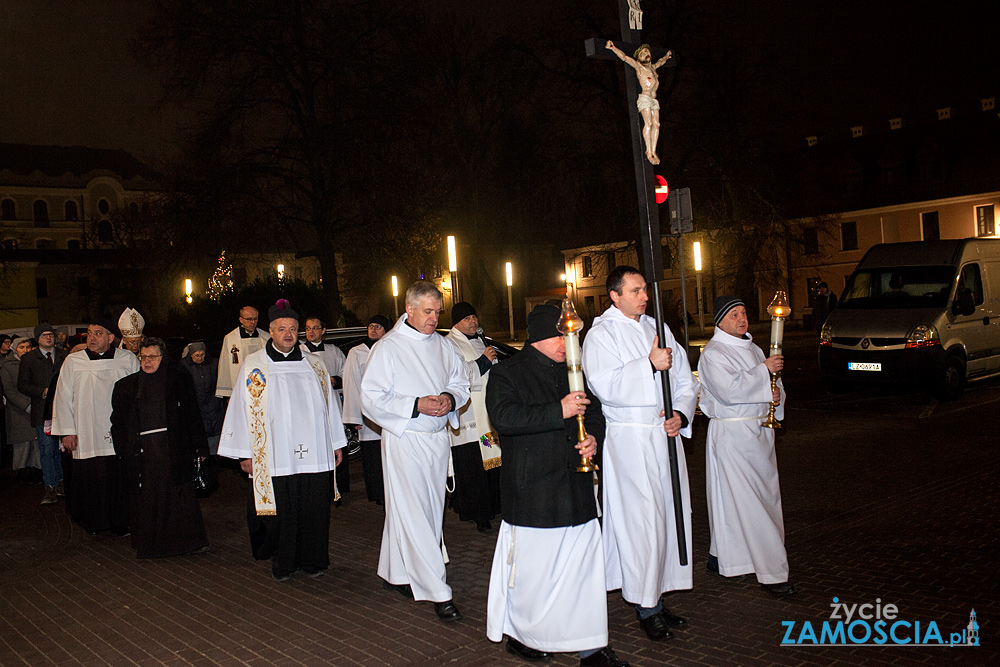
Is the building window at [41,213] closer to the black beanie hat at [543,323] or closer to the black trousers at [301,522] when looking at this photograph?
the black trousers at [301,522]

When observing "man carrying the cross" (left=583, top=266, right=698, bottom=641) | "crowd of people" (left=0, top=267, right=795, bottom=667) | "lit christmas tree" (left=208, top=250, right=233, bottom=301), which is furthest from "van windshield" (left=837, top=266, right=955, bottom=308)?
"lit christmas tree" (left=208, top=250, right=233, bottom=301)

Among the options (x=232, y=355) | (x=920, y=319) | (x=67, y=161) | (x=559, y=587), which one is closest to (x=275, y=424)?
(x=559, y=587)

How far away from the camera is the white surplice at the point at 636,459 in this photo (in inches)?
201

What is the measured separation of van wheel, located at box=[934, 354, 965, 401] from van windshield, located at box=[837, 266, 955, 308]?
976 millimetres

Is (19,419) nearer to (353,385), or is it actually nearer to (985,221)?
(353,385)

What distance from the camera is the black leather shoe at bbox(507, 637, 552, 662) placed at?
481cm

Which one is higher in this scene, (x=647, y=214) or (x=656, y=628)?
(x=647, y=214)

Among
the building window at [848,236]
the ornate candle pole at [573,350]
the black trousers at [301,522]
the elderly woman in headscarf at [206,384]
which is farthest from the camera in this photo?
the building window at [848,236]

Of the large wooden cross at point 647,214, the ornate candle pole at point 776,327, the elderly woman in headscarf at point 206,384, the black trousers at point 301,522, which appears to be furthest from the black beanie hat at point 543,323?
the elderly woman in headscarf at point 206,384

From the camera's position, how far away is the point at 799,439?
1161 cm

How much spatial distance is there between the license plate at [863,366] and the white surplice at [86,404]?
11498 millimetres

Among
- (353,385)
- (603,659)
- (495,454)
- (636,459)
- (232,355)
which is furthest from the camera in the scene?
(232,355)

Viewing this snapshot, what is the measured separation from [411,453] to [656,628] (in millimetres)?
1920

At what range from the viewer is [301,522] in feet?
22.5
